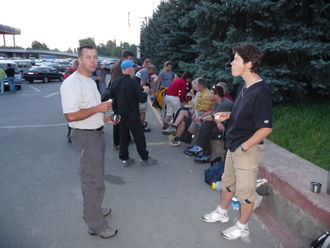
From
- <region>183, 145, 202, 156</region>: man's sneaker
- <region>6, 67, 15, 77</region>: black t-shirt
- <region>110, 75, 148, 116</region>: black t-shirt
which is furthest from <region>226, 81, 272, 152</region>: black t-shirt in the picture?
<region>6, 67, 15, 77</region>: black t-shirt

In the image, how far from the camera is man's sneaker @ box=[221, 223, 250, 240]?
10.5 ft

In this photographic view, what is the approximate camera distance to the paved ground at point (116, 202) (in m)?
3.22

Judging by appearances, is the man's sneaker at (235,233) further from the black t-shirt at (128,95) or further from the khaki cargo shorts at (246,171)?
the black t-shirt at (128,95)

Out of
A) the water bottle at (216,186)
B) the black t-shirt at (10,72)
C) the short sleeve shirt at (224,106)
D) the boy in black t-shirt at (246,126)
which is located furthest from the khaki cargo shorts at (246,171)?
the black t-shirt at (10,72)

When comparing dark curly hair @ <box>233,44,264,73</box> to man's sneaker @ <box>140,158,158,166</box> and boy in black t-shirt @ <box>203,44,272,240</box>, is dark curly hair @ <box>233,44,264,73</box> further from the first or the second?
man's sneaker @ <box>140,158,158,166</box>

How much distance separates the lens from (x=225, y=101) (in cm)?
518

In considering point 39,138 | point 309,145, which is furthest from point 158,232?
point 39,138

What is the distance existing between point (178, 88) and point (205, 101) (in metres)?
1.72

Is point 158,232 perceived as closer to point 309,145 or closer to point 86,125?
point 86,125

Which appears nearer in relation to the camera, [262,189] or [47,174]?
[262,189]

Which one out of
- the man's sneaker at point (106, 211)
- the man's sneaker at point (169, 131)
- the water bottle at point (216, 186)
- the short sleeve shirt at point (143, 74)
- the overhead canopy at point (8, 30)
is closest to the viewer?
the man's sneaker at point (106, 211)

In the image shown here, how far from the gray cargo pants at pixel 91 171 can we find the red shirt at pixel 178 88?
482 cm

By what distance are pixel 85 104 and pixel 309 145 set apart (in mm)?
3779

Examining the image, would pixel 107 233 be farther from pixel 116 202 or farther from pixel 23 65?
pixel 23 65
